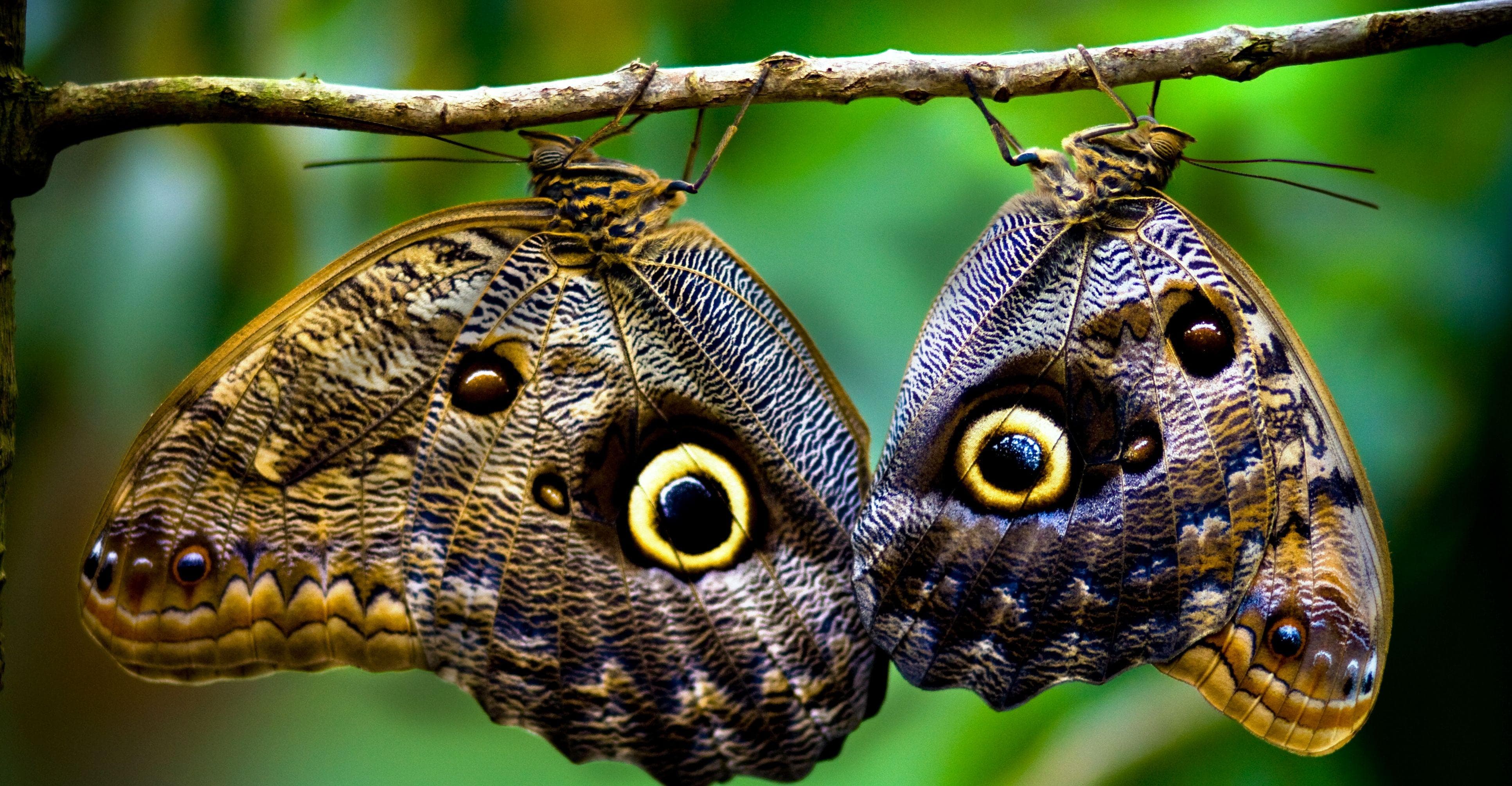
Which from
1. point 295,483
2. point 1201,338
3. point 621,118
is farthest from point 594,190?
point 1201,338

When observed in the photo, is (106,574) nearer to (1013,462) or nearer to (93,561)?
(93,561)

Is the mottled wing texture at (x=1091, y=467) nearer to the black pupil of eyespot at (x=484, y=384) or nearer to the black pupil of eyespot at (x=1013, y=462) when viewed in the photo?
the black pupil of eyespot at (x=1013, y=462)

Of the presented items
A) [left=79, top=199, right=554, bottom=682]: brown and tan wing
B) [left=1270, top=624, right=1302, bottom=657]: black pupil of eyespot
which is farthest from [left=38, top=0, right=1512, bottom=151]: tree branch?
[left=1270, top=624, right=1302, bottom=657]: black pupil of eyespot

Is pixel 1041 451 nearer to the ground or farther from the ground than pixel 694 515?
nearer to the ground

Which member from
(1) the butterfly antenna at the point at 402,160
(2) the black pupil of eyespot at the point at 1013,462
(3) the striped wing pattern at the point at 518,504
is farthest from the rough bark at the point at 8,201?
(2) the black pupil of eyespot at the point at 1013,462

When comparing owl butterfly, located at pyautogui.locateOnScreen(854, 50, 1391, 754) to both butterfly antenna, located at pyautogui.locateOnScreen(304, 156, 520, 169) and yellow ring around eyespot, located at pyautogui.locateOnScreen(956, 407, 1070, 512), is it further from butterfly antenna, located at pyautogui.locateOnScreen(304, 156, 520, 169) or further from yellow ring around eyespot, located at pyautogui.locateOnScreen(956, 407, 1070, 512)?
butterfly antenna, located at pyautogui.locateOnScreen(304, 156, 520, 169)

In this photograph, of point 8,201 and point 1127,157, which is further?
point 1127,157

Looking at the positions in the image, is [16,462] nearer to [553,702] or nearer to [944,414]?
[553,702]
